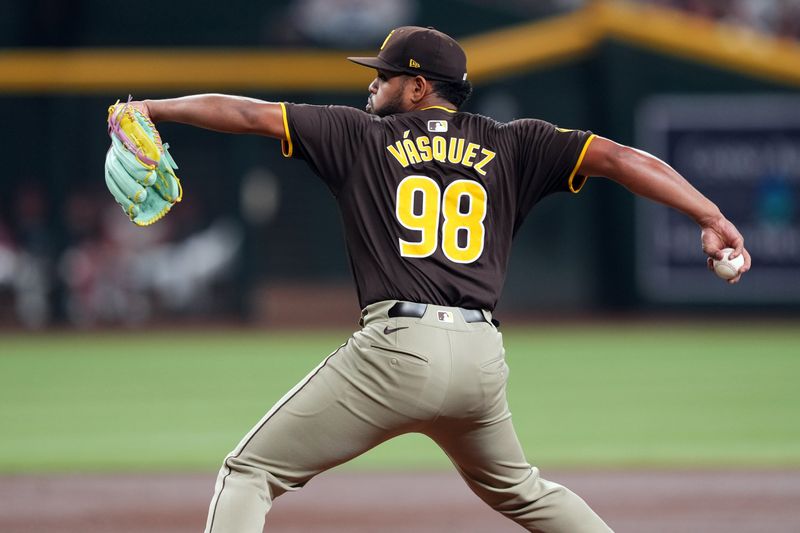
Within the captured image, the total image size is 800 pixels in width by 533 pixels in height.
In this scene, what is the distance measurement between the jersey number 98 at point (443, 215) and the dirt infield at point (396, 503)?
2.48m

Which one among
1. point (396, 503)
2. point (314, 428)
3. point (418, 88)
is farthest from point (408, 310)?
point (396, 503)

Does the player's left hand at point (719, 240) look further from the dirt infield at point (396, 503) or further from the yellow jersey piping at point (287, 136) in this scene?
the dirt infield at point (396, 503)

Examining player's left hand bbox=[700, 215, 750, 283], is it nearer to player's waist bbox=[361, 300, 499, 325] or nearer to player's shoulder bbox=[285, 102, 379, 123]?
player's waist bbox=[361, 300, 499, 325]

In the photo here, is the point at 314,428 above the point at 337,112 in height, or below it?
below

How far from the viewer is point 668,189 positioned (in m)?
3.89

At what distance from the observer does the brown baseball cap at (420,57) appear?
3.99m

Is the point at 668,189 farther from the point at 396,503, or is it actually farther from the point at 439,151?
the point at 396,503

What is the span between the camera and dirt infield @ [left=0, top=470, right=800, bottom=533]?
6125mm

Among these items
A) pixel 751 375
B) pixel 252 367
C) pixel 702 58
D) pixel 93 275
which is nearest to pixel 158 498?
pixel 252 367


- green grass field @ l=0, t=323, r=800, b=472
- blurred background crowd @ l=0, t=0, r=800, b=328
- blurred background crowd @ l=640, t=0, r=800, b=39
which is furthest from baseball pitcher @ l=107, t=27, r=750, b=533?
blurred background crowd @ l=640, t=0, r=800, b=39

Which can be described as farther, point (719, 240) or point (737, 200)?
point (737, 200)

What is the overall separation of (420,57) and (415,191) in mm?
445

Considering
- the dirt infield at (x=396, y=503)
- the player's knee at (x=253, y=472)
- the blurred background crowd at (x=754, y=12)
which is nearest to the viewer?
the player's knee at (x=253, y=472)

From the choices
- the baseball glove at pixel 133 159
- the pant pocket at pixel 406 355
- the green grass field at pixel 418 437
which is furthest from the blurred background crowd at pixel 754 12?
the pant pocket at pixel 406 355
